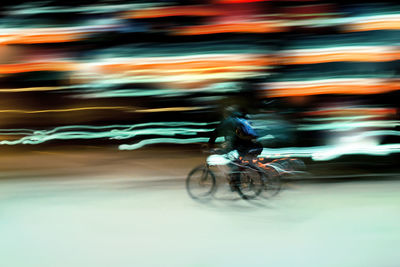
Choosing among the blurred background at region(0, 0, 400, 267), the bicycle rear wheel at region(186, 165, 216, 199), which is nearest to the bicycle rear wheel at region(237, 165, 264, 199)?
the blurred background at region(0, 0, 400, 267)

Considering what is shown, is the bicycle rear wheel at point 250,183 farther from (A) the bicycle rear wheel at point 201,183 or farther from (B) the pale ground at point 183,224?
(A) the bicycle rear wheel at point 201,183

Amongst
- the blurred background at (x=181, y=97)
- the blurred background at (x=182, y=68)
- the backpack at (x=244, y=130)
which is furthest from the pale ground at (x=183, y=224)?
the blurred background at (x=182, y=68)

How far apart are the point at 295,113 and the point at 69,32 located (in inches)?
185

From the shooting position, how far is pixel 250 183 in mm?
5250

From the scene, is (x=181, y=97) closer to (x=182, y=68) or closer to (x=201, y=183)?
(x=182, y=68)

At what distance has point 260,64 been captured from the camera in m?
7.51

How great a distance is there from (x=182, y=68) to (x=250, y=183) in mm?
3390

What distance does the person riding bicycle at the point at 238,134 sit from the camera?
5.03 m

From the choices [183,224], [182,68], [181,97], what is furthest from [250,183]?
[182,68]

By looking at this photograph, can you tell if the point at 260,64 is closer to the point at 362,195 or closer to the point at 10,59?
the point at 362,195

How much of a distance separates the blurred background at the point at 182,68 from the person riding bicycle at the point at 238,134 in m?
2.07

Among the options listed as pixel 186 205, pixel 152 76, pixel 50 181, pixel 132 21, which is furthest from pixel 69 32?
pixel 186 205

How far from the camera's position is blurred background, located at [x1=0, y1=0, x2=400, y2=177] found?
7176 millimetres

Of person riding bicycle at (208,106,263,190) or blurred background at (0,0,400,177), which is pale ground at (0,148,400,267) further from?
blurred background at (0,0,400,177)
